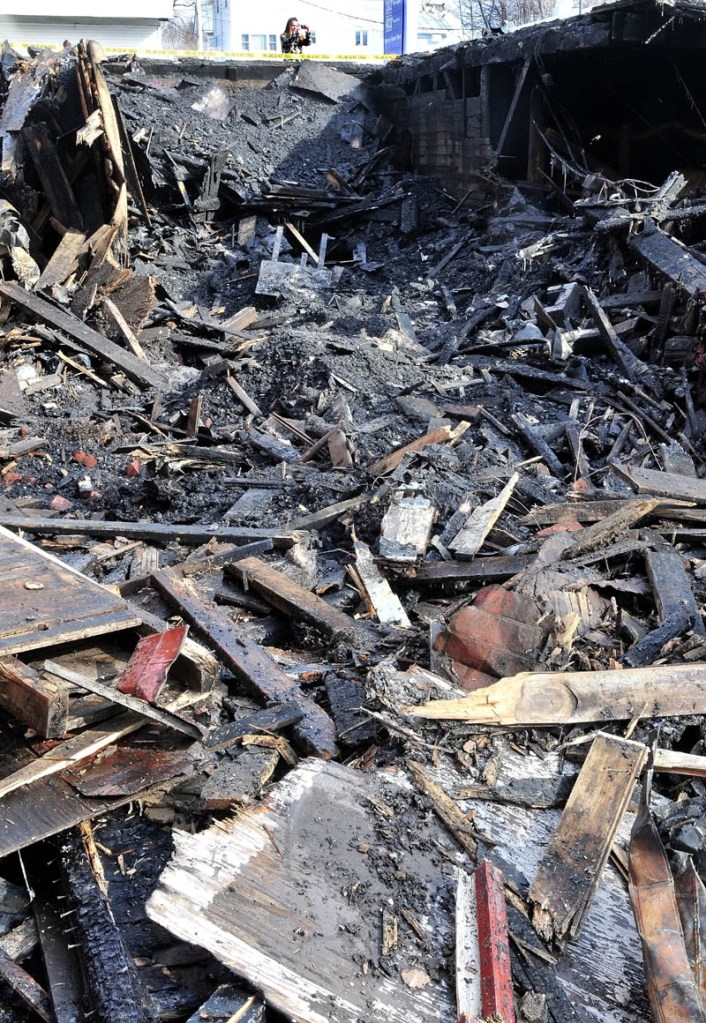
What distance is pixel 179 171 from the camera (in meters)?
15.0

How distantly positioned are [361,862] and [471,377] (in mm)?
7246

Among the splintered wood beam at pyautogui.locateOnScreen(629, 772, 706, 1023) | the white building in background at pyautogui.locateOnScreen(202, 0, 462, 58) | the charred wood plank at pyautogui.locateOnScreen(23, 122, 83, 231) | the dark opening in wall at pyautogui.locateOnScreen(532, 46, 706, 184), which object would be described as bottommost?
the splintered wood beam at pyautogui.locateOnScreen(629, 772, 706, 1023)

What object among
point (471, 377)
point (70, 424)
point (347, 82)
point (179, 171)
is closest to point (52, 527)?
point (70, 424)

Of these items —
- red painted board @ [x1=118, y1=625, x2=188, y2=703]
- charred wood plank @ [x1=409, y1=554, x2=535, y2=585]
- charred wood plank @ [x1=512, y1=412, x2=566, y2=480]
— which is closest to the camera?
red painted board @ [x1=118, y1=625, x2=188, y2=703]

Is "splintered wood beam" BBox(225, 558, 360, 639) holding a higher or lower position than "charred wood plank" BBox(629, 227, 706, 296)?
lower

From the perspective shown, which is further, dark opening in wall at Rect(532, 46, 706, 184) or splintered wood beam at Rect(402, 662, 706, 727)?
dark opening in wall at Rect(532, 46, 706, 184)

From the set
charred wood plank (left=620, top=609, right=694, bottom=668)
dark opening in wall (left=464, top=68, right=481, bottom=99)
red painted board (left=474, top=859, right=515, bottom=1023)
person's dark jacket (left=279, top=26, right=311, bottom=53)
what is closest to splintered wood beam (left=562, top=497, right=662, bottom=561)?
charred wood plank (left=620, top=609, right=694, bottom=668)

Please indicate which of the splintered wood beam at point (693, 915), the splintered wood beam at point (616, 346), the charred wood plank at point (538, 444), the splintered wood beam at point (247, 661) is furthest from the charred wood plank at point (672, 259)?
the splintered wood beam at point (693, 915)

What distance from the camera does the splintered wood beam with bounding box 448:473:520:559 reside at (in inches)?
191

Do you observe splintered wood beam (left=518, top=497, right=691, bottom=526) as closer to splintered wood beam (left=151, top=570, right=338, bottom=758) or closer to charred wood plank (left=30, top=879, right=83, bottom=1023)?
splintered wood beam (left=151, top=570, right=338, bottom=758)

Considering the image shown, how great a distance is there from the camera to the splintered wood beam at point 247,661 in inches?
138

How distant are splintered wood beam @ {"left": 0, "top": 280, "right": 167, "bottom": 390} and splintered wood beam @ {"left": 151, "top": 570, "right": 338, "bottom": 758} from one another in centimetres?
578

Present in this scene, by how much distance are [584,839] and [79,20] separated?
1420 inches

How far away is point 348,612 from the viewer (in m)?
4.77
